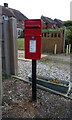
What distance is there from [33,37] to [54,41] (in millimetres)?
6509

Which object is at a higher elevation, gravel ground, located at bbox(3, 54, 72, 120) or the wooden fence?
the wooden fence

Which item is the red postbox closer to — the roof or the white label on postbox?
the white label on postbox

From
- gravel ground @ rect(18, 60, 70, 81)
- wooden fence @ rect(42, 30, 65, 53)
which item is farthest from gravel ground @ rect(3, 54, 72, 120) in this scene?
wooden fence @ rect(42, 30, 65, 53)

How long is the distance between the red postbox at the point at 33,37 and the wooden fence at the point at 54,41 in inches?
252

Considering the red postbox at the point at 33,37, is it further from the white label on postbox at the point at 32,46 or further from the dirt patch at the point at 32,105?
the dirt patch at the point at 32,105

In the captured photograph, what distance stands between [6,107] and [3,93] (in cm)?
52

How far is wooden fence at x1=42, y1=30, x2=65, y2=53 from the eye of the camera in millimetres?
8398

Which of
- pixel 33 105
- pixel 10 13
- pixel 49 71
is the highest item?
pixel 10 13

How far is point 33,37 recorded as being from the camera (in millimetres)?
2156

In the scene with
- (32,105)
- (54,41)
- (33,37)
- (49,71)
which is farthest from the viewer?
(54,41)

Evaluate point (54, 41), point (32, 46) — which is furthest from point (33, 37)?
point (54, 41)

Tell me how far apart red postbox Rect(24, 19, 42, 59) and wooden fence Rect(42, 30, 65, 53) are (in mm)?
6406

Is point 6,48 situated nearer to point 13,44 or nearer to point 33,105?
point 13,44

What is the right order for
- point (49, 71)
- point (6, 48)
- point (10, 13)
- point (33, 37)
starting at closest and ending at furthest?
point (33, 37)
point (6, 48)
point (49, 71)
point (10, 13)
